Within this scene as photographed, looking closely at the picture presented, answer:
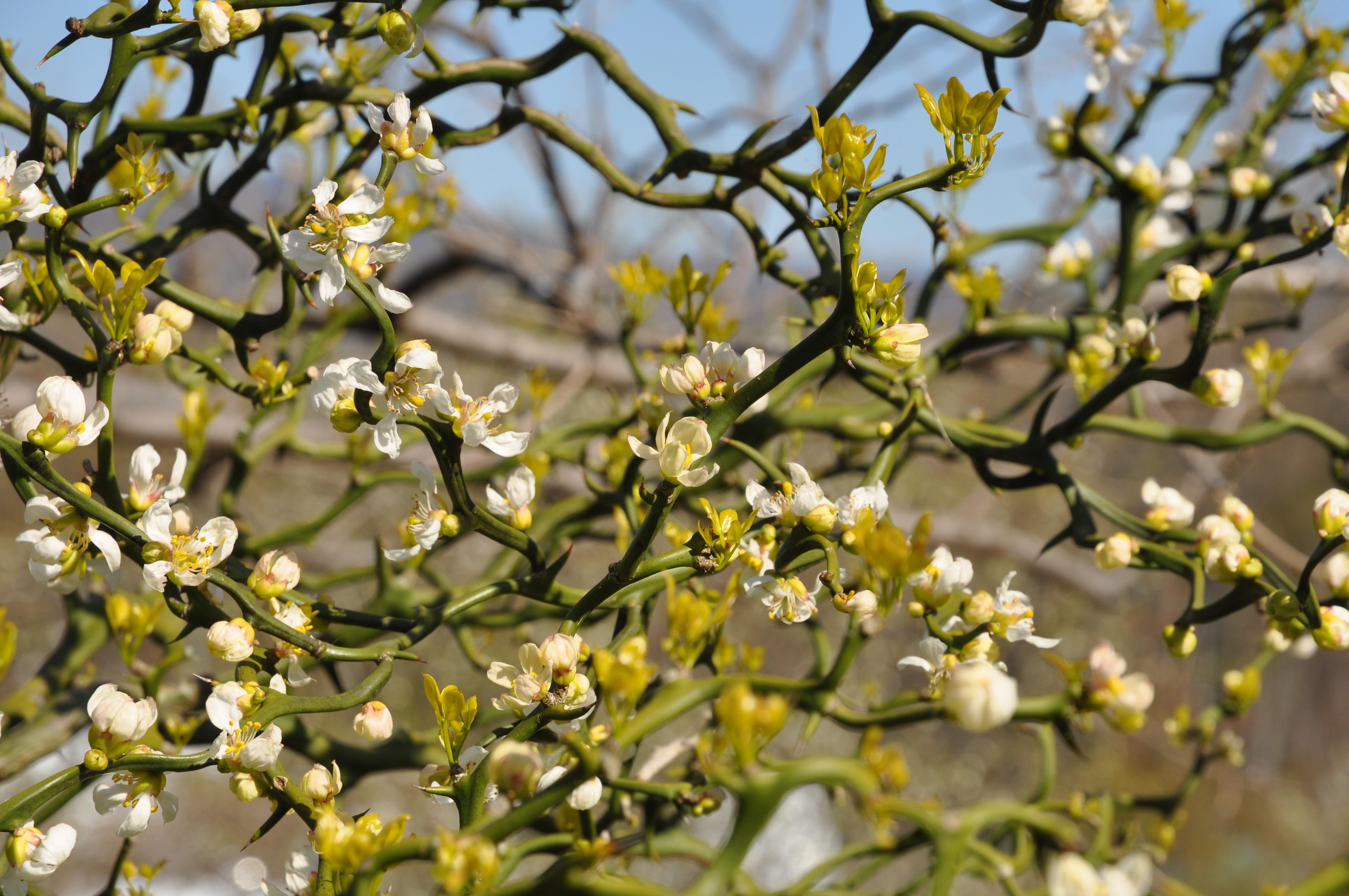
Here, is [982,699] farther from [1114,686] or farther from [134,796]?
[134,796]

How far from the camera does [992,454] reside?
1.97 feet

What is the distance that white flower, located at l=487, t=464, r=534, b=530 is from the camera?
0.46m

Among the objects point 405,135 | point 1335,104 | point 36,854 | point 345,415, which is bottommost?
point 36,854

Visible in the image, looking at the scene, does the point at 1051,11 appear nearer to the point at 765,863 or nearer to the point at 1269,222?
the point at 1269,222

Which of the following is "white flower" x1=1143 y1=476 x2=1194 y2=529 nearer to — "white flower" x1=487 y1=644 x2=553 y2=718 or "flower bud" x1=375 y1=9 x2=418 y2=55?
"white flower" x1=487 y1=644 x2=553 y2=718

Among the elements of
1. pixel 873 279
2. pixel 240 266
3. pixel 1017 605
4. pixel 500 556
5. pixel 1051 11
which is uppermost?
pixel 1051 11

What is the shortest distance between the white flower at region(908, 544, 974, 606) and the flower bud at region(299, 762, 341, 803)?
292mm

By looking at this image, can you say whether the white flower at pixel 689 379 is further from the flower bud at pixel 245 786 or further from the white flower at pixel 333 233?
the flower bud at pixel 245 786

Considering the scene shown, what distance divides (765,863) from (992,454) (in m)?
2.79

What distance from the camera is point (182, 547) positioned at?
438 mm

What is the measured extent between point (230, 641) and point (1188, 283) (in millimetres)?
574

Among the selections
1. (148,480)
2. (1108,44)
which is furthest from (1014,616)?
(1108,44)

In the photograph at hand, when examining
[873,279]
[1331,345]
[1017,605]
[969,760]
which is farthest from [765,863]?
[873,279]

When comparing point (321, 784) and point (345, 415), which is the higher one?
point (345, 415)
